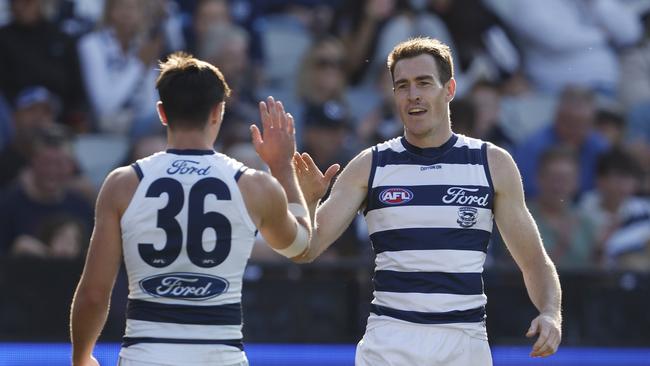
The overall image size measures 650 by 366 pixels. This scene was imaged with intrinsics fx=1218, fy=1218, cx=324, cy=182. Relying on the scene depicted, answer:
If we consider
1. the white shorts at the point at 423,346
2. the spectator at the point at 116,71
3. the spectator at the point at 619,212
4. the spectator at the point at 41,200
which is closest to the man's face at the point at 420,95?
the white shorts at the point at 423,346

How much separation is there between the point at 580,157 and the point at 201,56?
3457 millimetres

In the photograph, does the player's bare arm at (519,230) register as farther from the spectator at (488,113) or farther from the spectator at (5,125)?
the spectator at (5,125)

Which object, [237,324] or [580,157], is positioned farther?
[580,157]

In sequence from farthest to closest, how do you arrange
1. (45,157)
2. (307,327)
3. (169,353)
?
(45,157), (307,327), (169,353)

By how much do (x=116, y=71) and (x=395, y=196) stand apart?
530 centimetres

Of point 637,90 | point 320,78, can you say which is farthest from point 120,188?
point 637,90

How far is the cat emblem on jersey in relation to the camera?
532 cm

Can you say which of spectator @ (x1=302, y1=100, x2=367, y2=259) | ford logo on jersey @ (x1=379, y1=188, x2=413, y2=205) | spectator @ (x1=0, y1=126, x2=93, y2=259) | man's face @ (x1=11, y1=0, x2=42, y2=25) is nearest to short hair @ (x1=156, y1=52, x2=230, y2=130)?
ford logo on jersey @ (x1=379, y1=188, x2=413, y2=205)

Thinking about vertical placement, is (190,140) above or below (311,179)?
above

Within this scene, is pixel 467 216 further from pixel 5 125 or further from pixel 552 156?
pixel 5 125

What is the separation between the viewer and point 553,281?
5.37 metres

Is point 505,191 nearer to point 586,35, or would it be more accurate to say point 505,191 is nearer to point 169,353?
point 169,353

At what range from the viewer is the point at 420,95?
5.40 m

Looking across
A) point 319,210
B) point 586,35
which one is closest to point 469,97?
point 586,35
